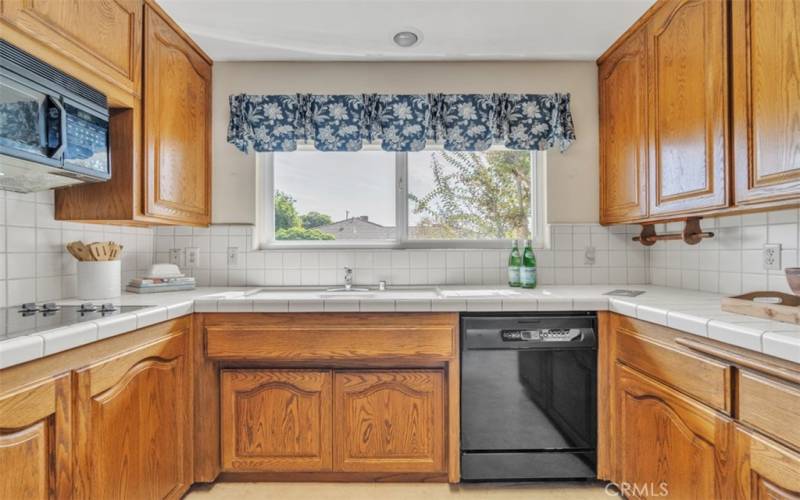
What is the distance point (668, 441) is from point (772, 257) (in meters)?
0.90

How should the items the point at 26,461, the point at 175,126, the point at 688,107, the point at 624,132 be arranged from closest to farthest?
1. the point at 26,461
2. the point at 688,107
3. the point at 175,126
4. the point at 624,132

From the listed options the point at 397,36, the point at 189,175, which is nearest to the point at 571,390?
the point at 397,36

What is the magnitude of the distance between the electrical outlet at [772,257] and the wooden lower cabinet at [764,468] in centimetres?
89

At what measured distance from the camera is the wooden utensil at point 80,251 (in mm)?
1700

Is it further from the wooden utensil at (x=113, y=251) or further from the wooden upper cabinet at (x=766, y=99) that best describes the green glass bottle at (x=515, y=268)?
the wooden utensil at (x=113, y=251)

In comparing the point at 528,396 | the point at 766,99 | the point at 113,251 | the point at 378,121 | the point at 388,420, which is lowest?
the point at 388,420

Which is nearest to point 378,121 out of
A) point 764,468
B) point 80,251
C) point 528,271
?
point 528,271

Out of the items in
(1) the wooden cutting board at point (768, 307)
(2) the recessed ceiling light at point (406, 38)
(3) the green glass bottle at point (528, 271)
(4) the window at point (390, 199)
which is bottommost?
(1) the wooden cutting board at point (768, 307)

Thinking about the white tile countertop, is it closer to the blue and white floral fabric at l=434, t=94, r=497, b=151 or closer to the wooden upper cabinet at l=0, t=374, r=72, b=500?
the wooden upper cabinet at l=0, t=374, r=72, b=500

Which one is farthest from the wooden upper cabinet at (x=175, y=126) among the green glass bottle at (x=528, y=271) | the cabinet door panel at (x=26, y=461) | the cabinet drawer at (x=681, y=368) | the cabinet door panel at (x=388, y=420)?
the cabinet drawer at (x=681, y=368)

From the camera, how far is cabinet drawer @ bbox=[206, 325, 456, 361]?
1.74m

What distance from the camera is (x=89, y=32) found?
56.5 inches

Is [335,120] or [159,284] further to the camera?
[335,120]

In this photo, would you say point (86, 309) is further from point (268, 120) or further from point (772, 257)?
point (772, 257)
